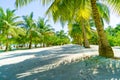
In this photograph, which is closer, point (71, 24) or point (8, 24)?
point (71, 24)

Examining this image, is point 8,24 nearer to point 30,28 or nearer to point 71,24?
point 30,28

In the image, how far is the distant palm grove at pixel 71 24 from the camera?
32.8ft

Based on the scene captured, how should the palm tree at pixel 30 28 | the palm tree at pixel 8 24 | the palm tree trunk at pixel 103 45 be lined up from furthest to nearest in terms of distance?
the palm tree at pixel 30 28 → the palm tree at pixel 8 24 → the palm tree trunk at pixel 103 45

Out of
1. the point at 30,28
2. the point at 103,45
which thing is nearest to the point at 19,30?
the point at 30,28

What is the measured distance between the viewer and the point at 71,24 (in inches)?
915

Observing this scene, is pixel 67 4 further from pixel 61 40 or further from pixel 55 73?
pixel 61 40

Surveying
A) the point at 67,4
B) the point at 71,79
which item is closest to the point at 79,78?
the point at 71,79

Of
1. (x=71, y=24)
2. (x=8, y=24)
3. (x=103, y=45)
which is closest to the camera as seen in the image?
(x=103, y=45)

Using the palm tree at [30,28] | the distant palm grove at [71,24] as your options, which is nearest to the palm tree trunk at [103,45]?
the distant palm grove at [71,24]

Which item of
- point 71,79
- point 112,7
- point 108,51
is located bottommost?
point 71,79

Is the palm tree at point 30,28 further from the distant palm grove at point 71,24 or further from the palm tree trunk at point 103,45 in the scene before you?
the palm tree trunk at point 103,45

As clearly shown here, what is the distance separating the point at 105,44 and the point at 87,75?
11.8 ft

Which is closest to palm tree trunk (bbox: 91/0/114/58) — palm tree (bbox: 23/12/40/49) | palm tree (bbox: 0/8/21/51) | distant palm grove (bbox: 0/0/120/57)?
distant palm grove (bbox: 0/0/120/57)

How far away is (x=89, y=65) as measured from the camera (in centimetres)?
777
